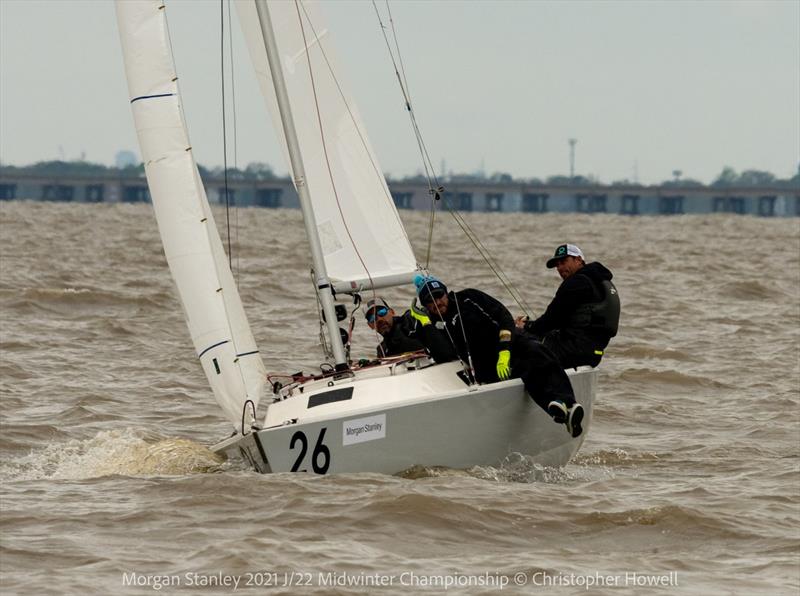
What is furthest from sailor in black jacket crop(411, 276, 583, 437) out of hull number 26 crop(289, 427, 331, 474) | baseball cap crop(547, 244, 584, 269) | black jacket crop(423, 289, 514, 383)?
hull number 26 crop(289, 427, 331, 474)

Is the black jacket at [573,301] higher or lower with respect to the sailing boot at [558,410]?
higher

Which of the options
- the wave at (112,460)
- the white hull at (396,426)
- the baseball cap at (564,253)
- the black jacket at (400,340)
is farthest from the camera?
the black jacket at (400,340)

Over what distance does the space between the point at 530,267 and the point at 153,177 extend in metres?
24.5

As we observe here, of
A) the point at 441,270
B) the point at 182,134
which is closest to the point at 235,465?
the point at 182,134

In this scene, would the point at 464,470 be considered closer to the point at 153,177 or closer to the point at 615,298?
the point at 615,298

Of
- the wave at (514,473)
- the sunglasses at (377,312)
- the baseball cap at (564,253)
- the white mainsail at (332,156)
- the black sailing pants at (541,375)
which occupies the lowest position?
the wave at (514,473)

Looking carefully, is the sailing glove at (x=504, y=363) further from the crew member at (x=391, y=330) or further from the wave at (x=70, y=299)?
the wave at (x=70, y=299)

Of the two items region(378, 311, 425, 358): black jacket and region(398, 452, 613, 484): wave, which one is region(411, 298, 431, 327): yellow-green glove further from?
region(398, 452, 613, 484): wave

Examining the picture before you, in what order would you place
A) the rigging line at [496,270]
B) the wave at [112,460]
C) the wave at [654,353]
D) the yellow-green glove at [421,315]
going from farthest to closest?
the wave at [654,353], the rigging line at [496,270], the wave at [112,460], the yellow-green glove at [421,315]

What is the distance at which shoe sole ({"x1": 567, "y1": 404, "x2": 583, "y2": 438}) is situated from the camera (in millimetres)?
9562

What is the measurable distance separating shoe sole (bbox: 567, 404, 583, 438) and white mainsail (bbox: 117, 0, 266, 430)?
215cm

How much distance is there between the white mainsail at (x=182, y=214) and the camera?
10.2 meters

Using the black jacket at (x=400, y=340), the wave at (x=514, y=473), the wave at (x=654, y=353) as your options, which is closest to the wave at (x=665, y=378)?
the wave at (x=654, y=353)

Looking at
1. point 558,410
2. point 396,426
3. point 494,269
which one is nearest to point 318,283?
point 396,426
